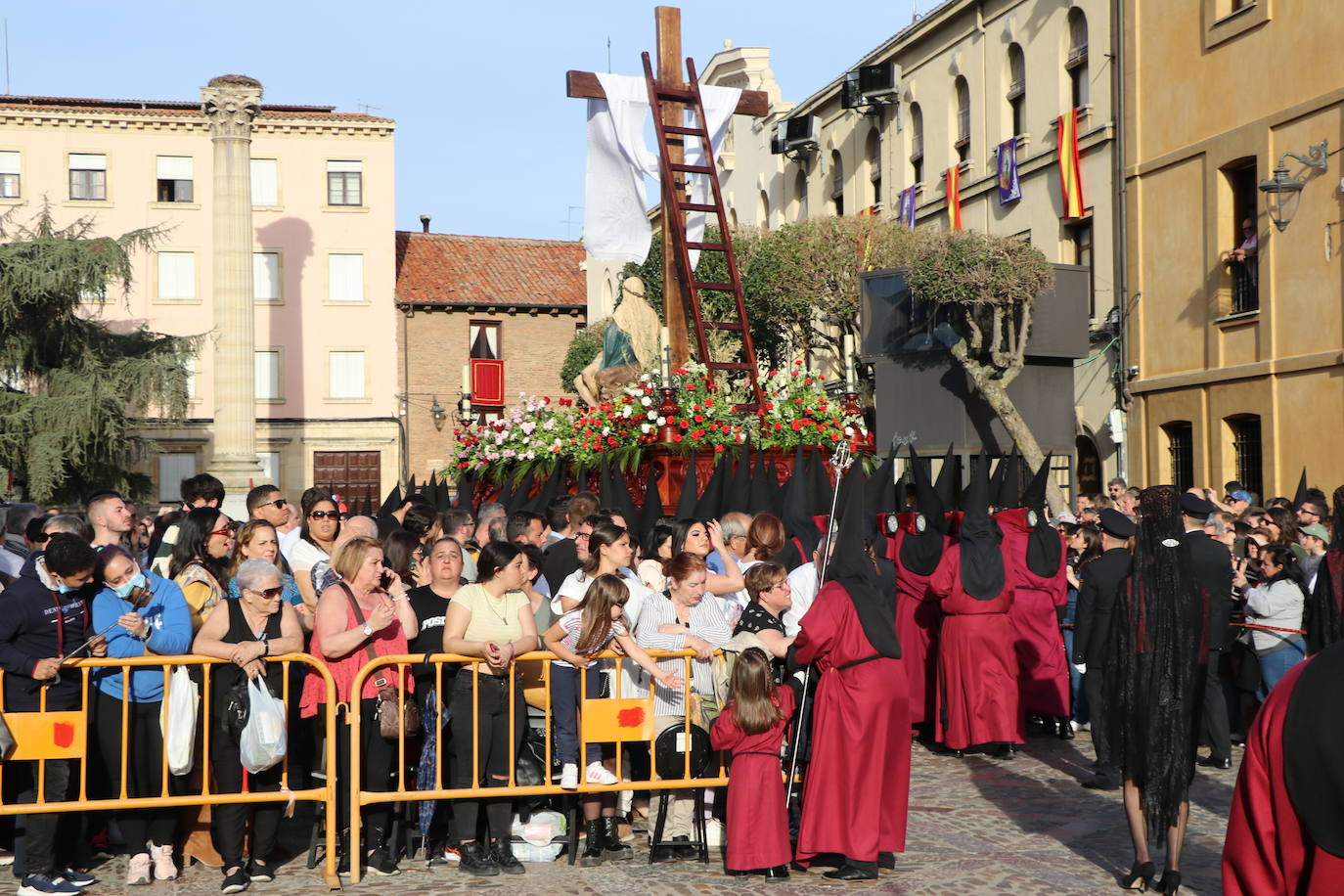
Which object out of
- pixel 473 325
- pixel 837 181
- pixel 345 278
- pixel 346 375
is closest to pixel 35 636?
pixel 837 181

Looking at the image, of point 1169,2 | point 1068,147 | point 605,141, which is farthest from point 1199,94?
point 605,141

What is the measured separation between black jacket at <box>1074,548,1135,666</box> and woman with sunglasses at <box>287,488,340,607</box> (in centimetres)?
414

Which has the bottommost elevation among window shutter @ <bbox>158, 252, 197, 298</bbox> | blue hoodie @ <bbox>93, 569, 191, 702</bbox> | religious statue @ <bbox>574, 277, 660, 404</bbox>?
blue hoodie @ <bbox>93, 569, 191, 702</bbox>

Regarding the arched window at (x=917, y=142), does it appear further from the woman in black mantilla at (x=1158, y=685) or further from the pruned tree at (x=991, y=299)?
the woman in black mantilla at (x=1158, y=685)

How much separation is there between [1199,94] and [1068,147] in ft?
11.0

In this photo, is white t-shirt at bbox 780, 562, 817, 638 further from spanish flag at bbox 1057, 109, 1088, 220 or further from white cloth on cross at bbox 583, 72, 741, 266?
spanish flag at bbox 1057, 109, 1088, 220

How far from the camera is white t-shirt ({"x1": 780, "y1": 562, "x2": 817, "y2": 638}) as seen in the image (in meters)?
8.41

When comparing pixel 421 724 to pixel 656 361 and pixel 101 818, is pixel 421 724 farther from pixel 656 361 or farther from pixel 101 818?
pixel 656 361

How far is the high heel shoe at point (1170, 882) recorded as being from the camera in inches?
263

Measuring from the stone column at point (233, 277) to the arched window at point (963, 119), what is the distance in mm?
16816

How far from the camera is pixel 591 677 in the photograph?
25.3ft

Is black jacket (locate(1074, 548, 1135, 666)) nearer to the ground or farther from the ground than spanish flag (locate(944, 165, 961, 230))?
nearer to the ground

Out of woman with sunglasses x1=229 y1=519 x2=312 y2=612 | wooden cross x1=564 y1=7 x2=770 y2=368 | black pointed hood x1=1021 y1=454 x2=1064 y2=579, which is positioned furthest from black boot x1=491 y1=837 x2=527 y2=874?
wooden cross x1=564 y1=7 x2=770 y2=368

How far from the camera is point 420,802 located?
7.55m
